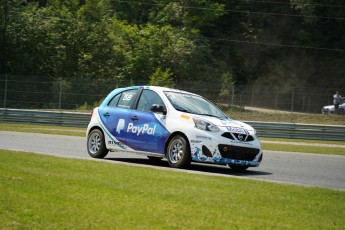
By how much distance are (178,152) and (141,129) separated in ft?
4.02

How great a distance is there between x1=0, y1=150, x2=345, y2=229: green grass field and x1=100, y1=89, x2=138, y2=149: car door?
3.39m

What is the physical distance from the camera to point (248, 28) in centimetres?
6756

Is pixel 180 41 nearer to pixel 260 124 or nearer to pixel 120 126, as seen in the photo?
pixel 260 124

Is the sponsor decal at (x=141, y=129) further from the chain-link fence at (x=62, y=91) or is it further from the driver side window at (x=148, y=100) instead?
the chain-link fence at (x=62, y=91)

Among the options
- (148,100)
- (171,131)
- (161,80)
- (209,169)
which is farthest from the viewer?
(161,80)

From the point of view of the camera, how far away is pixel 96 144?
49.9 feet

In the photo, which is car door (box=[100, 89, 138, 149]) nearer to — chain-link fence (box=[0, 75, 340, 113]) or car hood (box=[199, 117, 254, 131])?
car hood (box=[199, 117, 254, 131])

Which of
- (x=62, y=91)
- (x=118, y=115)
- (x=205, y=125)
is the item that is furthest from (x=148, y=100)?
(x=62, y=91)

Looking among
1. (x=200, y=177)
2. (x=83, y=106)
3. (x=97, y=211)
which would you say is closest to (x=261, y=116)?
(x=83, y=106)

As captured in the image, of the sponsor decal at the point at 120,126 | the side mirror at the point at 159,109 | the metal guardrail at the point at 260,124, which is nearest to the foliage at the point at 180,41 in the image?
the metal guardrail at the point at 260,124

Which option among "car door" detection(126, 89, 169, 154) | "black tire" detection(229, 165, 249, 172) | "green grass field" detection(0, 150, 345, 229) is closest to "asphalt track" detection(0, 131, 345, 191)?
"black tire" detection(229, 165, 249, 172)

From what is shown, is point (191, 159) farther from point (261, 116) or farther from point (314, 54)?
point (314, 54)

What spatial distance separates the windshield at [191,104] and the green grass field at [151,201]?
114 inches

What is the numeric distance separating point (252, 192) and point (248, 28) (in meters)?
59.3
